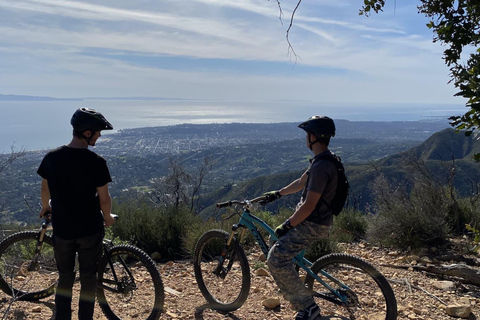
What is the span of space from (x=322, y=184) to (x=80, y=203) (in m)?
2.08

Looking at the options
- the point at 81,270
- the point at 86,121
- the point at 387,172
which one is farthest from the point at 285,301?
the point at 387,172

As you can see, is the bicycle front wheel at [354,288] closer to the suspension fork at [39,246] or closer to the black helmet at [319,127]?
the black helmet at [319,127]

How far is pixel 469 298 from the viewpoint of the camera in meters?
4.38

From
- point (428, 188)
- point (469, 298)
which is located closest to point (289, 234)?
point (469, 298)

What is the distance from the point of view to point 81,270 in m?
3.35

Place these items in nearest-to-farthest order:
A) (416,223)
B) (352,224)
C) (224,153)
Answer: (416,223) → (352,224) → (224,153)

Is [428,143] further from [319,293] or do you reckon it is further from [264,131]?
[264,131]

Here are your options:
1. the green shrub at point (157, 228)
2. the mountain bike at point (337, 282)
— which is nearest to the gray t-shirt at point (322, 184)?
the mountain bike at point (337, 282)

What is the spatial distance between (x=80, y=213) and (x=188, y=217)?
431cm

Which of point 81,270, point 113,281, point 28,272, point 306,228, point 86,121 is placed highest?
point 86,121

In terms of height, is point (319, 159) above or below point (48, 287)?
above

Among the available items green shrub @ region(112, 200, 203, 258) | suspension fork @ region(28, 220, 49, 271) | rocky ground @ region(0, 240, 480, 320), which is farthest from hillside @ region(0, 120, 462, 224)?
rocky ground @ region(0, 240, 480, 320)

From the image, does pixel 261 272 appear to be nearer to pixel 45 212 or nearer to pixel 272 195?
pixel 272 195

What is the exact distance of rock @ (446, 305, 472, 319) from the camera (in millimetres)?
3896
